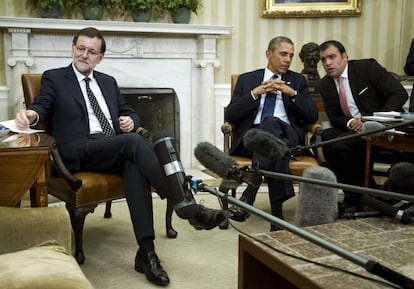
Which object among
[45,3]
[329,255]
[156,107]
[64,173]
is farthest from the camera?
[156,107]

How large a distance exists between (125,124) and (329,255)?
65.4 inches

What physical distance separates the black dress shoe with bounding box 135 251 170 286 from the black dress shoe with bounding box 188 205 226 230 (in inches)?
56.5

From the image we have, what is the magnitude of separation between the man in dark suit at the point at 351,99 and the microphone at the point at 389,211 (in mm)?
1417

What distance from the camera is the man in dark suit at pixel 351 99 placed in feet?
11.4

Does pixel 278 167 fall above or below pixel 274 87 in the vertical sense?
below

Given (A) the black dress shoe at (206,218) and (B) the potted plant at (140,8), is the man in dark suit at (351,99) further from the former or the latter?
(A) the black dress shoe at (206,218)

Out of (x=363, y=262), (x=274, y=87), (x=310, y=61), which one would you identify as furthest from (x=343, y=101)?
(x=363, y=262)

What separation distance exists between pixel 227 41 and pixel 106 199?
274 cm

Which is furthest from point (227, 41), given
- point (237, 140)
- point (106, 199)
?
point (106, 199)

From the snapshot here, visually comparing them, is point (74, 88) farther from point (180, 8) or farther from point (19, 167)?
point (180, 8)

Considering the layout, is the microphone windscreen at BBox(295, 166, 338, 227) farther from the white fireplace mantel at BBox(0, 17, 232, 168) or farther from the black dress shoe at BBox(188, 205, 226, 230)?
the white fireplace mantel at BBox(0, 17, 232, 168)

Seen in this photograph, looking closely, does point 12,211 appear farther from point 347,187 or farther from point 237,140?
point 237,140

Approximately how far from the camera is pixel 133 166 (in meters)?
2.58

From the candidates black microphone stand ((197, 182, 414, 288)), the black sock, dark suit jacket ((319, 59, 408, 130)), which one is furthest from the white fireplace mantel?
black microphone stand ((197, 182, 414, 288))
